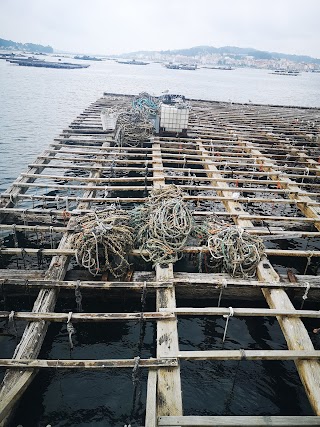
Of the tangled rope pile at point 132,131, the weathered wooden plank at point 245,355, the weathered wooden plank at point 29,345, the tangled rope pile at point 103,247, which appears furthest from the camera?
the tangled rope pile at point 132,131

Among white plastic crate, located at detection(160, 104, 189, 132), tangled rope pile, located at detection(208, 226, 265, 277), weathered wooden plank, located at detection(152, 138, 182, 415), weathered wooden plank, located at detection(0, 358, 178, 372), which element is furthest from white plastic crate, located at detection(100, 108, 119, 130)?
weathered wooden plank, located at detection(0, 358, 178, 372)

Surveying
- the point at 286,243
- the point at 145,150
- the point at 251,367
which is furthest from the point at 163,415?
the point at 145,150

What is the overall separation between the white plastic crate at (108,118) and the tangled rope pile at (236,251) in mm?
9021

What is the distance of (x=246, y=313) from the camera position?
14.8 ft

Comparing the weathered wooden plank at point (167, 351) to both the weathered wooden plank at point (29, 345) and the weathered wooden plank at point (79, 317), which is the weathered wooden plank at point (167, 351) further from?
the weathered wooden plank at point (29, 345)

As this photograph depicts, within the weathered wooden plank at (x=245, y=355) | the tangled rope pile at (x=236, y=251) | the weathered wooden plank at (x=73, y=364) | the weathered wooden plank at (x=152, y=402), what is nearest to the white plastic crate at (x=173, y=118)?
the tangled rope pile at (x=236, y=251)

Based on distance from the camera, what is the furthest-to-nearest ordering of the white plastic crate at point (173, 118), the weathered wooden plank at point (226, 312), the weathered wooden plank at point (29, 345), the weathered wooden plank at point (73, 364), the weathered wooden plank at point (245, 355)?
the white plastic crate at point (173, 118) → the weathered wooden plank at point (226, 312) → the weathered wooden plank at point (245, 355) → the weathered wooden plank at point (73, 364) → the weathered wooden plank at point (29, 345)

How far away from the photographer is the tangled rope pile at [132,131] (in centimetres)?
Answer: 1157

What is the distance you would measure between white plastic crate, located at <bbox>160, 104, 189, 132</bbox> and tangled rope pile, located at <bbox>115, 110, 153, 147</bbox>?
25.5 inches

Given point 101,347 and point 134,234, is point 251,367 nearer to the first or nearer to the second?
point 101,347

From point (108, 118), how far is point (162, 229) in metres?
8.94

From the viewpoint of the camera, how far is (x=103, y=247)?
5141mm

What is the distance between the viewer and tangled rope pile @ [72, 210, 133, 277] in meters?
5.06

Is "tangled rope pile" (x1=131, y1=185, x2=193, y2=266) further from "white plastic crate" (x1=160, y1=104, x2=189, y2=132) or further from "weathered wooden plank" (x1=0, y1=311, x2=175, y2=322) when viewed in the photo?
"white plastic crate" (x1=160, y1=104, x2=189, y2=132)
